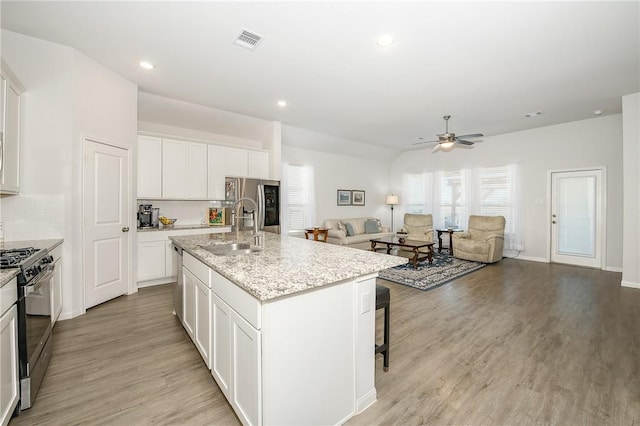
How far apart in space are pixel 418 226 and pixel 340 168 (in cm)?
263

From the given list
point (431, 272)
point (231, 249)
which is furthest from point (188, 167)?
point (431, 272)

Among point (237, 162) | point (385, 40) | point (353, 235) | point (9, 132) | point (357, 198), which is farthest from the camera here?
point (357, 198)

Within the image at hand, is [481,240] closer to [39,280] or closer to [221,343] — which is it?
[221,343]

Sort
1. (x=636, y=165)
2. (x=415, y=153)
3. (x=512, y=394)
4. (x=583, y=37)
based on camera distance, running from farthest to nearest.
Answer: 1. (x=415, y=153)
2. (x=636, y=165)
3. (x=583, y=37)
4. (x=512, y=394)

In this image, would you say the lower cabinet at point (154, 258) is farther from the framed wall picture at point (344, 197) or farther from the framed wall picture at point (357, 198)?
the framed wall picture at point (357, 198)

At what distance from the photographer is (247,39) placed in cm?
267

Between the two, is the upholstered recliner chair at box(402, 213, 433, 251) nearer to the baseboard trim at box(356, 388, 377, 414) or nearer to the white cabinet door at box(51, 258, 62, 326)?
the baseboard trim at box(356, 388, 377, 414)

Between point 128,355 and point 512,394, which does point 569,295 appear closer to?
point 512,394

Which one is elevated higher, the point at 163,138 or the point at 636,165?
the point at 163,138

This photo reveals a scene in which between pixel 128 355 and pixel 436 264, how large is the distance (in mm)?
5129

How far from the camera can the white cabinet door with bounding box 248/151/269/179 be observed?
5.25 m

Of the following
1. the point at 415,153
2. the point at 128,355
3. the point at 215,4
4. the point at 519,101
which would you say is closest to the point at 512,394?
the point at 128,355

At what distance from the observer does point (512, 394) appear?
1.83 meters

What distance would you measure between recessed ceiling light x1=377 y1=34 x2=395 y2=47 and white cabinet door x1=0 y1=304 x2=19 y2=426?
3338 mm
